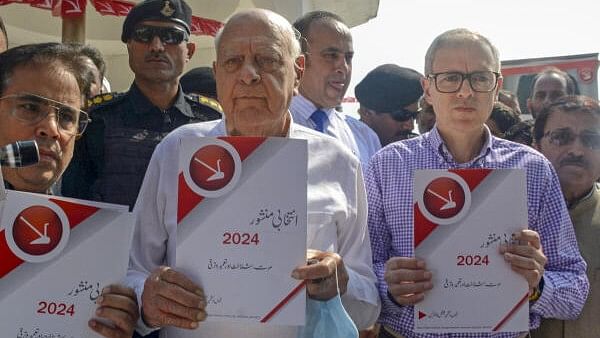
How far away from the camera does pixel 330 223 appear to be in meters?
2.14

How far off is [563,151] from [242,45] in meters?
1.60

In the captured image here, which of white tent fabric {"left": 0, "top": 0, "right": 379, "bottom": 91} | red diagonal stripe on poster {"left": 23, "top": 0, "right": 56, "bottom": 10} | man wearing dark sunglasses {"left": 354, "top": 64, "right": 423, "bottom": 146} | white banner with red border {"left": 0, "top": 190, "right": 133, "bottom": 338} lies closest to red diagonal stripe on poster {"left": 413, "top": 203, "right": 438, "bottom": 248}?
white banner with red border {"left": 0, "top": 190, "right": 133, "bottom": 338}

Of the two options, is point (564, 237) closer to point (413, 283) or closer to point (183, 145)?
point (413, 283)

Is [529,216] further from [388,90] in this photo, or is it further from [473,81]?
[388,90]

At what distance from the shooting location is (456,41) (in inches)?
99.6

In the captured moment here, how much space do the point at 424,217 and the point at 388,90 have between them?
2.96 meters

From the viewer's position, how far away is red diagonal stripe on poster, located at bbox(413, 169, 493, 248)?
6.93 feet

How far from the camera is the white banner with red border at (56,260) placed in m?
1.75

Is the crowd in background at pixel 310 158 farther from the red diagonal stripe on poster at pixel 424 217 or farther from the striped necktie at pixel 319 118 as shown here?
the striped necktie at pixel 319 118

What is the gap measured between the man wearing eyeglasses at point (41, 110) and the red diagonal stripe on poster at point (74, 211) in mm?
260

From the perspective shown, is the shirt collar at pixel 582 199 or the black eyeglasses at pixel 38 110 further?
the shirt collar at pixel 582 199

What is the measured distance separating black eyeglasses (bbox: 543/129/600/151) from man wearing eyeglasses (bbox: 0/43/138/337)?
196 centimetres

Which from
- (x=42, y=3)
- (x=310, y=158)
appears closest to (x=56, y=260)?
(x=310, y=158)

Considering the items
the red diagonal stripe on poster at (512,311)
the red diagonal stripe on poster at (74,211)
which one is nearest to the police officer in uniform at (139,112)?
the red diagonal stripe on poster at (74,211)
